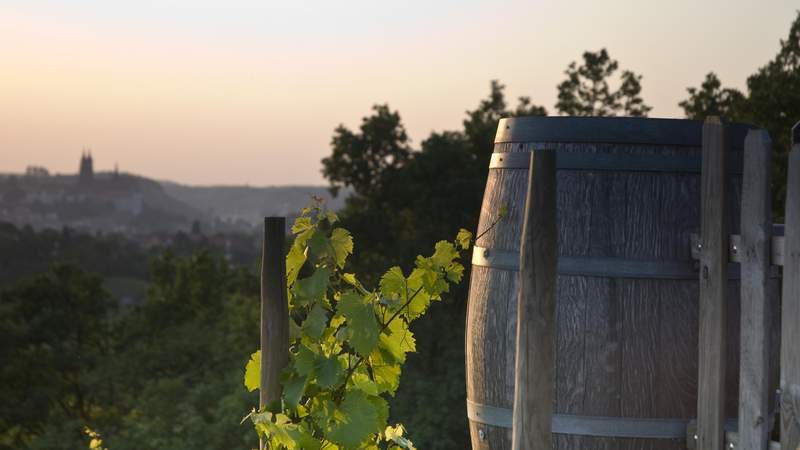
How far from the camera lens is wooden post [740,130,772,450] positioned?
4.02 metres

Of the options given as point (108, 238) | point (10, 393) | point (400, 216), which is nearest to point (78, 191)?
point (108, 238)

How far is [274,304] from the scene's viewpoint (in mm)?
3846

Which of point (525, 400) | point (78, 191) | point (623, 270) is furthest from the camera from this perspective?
point (78, 191)

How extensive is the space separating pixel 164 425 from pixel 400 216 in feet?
18.4

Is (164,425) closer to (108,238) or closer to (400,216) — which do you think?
(400,216)

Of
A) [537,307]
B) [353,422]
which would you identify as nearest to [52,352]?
[353,422]

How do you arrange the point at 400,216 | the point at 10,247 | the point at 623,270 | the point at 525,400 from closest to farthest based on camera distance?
the point at 525,400 < the point at 623,270 < the point at 400,216 < the point at 10,247

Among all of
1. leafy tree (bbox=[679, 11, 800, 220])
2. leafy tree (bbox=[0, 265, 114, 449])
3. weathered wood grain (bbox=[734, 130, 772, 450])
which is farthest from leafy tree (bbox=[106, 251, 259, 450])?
weathered wood grain (bbox=[734, 130, 772, 450])

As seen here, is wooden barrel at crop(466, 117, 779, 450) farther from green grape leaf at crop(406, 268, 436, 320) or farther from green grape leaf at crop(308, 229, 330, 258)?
green grape leaf at crop(308, 229, 330, 258)

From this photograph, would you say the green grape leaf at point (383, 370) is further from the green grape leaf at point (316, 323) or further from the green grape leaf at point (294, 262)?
the green grape leaf at point (294, 262)

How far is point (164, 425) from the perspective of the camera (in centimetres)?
1680

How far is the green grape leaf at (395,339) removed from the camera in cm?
419

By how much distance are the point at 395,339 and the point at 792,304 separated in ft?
4.51

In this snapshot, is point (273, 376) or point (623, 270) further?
point (623, 270)
